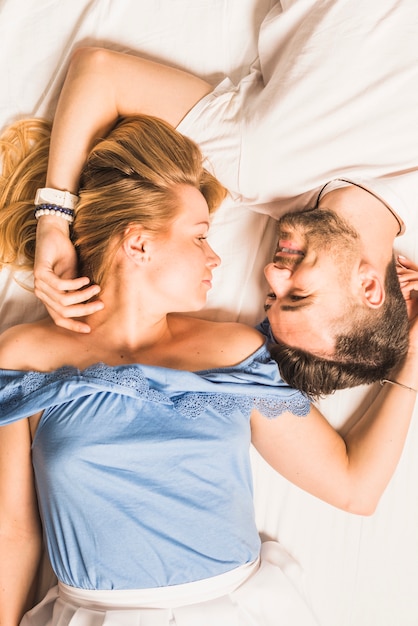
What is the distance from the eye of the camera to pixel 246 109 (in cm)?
173

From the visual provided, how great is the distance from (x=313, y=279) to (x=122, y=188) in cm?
55

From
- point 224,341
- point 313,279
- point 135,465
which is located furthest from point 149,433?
point 313,279

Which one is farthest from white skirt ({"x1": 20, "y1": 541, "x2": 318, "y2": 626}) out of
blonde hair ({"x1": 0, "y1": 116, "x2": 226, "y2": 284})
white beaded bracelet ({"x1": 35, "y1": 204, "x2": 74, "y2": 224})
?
white beaded bracelet ({"x1": 35, "y1": 204, "x2": 74, "y2": 224})

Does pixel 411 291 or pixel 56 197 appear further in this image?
pixel 411 291

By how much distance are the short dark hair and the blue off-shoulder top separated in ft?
0.38

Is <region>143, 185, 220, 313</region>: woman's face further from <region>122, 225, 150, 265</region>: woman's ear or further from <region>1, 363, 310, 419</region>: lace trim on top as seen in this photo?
<region>1, 363, 310, 419</region>: lace trim on top

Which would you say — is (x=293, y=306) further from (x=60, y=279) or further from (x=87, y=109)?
(x=87, y=109)

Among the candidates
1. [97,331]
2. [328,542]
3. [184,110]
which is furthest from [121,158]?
[328,542]

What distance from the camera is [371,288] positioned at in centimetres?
165

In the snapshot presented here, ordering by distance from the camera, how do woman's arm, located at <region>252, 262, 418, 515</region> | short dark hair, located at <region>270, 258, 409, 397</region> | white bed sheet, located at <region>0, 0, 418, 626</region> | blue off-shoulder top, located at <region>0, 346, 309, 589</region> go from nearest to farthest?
blue off-shoulder top, located at <region>0, 346, 309, 589</region>
short dark hair, located at <region>270, 258, 409, 397</region>
woman's arm, located at <region>252, 262, 418, 515</region>
white bed sheet, located at <region>0, 0, 418, 626</region>

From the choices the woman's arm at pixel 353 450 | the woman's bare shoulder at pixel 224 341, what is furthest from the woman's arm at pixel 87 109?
the woman's arm at pixel 353 450

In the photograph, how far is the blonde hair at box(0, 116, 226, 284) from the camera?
1.65 m

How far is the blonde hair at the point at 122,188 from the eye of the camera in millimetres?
1648

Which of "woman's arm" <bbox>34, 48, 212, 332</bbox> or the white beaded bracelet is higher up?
"woman's arm" <bbox>34, 48, 212, 332</bbox>
